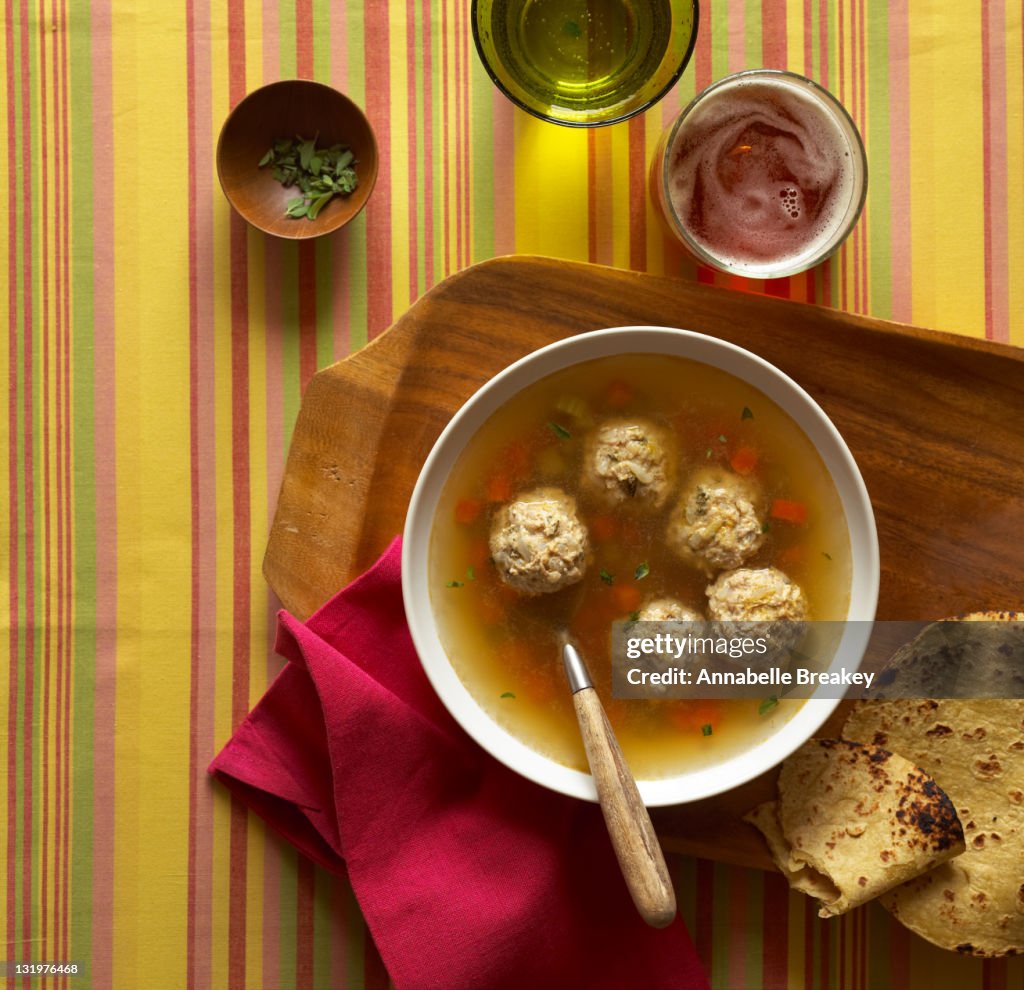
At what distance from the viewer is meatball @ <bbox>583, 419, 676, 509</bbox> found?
203cm

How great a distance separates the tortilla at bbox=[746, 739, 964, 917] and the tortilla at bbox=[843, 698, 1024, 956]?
0.08 meters

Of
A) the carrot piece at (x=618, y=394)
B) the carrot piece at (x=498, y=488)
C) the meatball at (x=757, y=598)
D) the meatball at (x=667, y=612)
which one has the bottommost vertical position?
the meatball at (x=667, y=612)

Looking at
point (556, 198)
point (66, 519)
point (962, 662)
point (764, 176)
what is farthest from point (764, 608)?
point (66, 519)

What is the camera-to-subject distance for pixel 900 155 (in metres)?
2.31

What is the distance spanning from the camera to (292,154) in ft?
7.36

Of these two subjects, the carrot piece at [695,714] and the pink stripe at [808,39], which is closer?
the carrot piece at [695,714]

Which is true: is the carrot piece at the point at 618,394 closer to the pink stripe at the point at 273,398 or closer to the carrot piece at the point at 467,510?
the carrot piece at the point at 467,510

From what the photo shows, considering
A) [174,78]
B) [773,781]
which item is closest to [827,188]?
[773,781]

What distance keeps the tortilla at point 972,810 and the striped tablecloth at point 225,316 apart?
0.93 feet

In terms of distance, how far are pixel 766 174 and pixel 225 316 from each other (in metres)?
1.24

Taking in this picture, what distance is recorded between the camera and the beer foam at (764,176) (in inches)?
82.9

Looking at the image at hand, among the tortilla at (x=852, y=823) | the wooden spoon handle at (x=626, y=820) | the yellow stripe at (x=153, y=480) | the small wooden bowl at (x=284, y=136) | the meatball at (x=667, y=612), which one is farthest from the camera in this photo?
the yellow stripe at (x=153, y=480)

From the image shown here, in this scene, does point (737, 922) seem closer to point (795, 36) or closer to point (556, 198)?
point (556, 198)

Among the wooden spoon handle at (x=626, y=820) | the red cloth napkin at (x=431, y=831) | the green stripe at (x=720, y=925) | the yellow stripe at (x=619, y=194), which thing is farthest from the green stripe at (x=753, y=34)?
the green stripe at (x=720, y=925)
